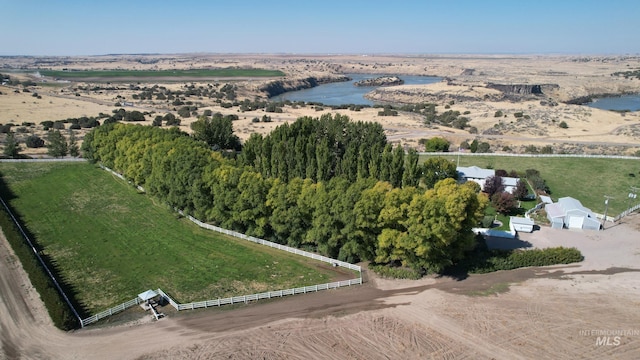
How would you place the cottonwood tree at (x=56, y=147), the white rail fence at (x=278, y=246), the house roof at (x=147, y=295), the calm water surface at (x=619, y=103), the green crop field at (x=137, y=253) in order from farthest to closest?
the calm water surface at (x=619, y=103) → the cottonwood tree at (x=56, y=147) → the white rail fence at (x=278, y=246) → the green crop field at (x=137, y=253) → the house roof at (x=147, y=295)

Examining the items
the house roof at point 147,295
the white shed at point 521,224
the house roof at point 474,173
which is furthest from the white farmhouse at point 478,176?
the house roof at point 147,295

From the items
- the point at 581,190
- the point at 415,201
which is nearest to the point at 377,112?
the point at 581,190

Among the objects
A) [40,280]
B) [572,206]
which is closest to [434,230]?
[572,206]

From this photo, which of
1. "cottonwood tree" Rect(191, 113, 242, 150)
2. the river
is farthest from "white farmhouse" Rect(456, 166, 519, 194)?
the river

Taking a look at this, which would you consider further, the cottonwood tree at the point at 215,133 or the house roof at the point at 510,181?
the cottonwood tree at the point at 215,133

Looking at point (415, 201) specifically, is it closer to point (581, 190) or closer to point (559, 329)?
point (559, 329)

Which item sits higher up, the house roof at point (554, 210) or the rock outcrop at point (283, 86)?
the rock outcrop at point (283, 86)

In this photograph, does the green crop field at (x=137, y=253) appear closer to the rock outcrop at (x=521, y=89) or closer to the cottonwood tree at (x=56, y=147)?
the cottonwood tree at (x=56, y=147)
